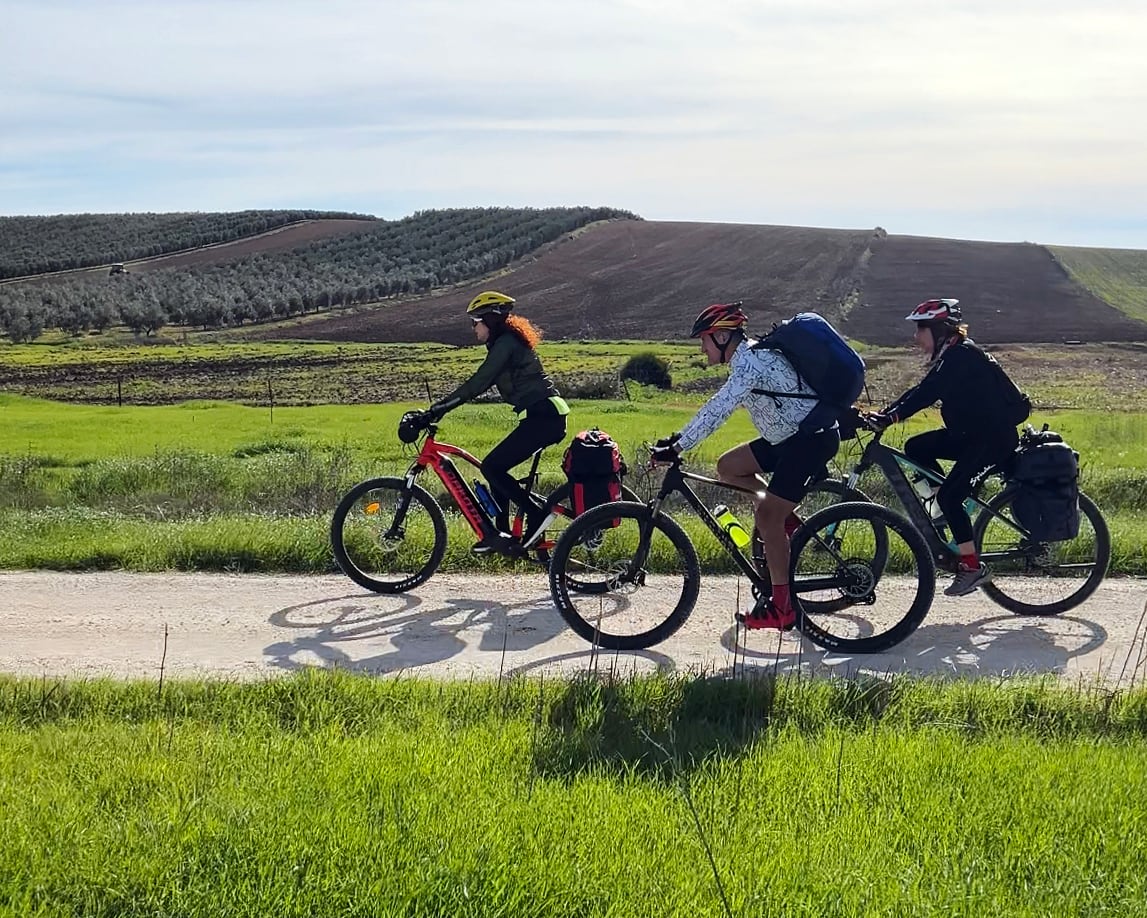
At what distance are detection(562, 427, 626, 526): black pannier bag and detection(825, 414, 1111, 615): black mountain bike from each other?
1.53 m

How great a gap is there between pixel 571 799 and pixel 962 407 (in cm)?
447

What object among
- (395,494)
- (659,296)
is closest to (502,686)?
(395,494)

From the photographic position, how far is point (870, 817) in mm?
3961

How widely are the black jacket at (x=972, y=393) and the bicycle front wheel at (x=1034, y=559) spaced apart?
557 mm

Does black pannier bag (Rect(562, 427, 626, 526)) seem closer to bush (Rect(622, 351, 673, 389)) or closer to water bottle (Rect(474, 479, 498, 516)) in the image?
water bottle (Rect(474, 479, 498, 516))

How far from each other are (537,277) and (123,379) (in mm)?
39393

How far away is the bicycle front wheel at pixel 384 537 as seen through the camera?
8156mm

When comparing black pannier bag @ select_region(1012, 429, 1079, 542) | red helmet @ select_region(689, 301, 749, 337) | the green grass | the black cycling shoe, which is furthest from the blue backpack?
the green grass

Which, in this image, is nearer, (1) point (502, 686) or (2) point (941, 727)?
(2) point (941, 727)

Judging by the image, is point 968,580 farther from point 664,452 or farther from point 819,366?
point 664,452

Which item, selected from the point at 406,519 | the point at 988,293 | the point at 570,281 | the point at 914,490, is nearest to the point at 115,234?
the point at 570,281

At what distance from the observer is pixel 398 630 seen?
715 centimetres

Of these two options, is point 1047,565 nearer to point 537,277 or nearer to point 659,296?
point 659,296

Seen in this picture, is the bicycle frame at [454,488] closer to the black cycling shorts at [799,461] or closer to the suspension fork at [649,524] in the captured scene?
the suspension fork at [649,524]
